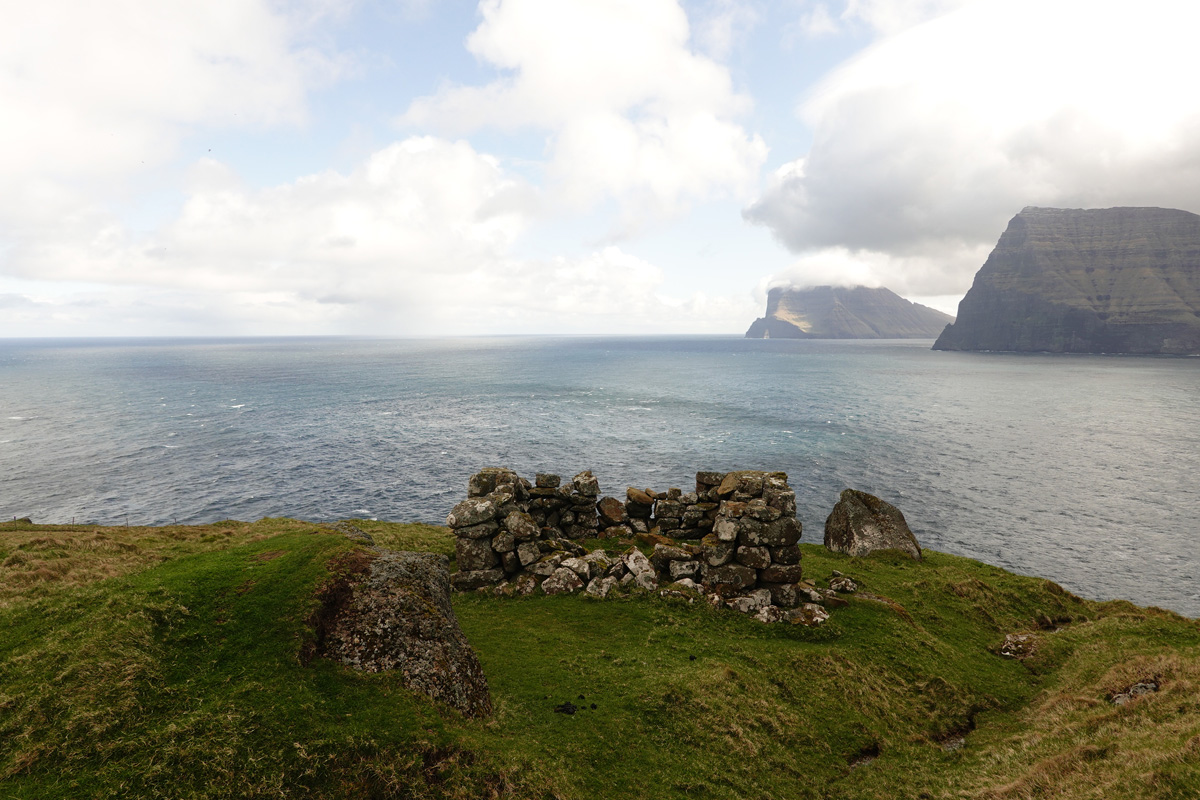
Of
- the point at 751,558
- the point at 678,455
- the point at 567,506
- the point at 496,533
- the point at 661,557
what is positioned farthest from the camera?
the point at 678,455

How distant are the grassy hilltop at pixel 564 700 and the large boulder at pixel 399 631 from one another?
23.3 inches

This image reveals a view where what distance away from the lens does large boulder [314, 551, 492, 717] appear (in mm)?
15586

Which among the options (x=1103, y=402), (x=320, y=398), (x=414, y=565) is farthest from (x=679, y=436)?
(x=1103, y=402)

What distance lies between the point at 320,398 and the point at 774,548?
150414mm

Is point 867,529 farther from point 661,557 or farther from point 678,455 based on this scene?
point 678,455

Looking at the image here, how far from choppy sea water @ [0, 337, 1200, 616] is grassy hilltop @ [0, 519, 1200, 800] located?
35.5 metres

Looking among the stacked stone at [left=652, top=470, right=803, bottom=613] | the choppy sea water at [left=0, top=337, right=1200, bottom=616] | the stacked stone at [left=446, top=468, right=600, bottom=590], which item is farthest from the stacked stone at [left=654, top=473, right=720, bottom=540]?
the choppy sea water at [left=0, top=337, right=1200, bottom=616]

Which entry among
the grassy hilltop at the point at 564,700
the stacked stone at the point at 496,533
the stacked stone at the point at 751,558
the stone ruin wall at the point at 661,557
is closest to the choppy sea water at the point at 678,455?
the stacked stone at the point at 496,533

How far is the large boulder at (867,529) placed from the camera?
138ft

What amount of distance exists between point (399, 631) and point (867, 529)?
39273mm

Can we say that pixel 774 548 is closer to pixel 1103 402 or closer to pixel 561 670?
pixel 561 670

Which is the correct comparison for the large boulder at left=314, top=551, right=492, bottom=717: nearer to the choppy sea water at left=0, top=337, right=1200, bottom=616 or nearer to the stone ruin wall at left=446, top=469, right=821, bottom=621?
the stone ruin wall at left=446, top=469, right=821, bottom=621

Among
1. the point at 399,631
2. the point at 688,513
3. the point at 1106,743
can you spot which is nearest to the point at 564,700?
the point at 399,631

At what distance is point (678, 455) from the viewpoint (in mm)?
86938
